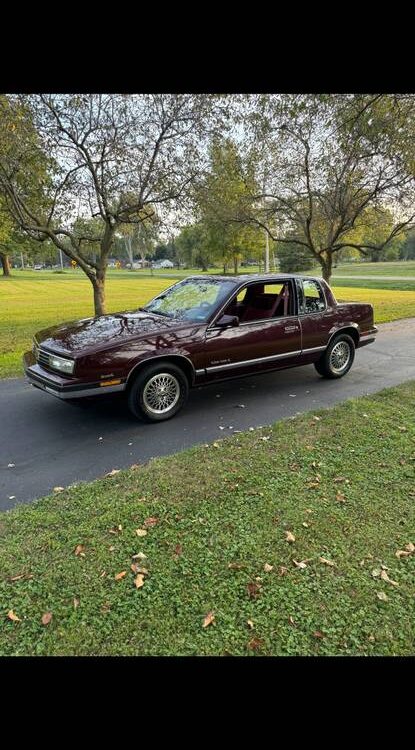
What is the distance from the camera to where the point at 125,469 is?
389 centimetres

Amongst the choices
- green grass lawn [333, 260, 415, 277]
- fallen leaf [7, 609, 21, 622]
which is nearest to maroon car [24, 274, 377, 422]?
fallen leaf [7, 609, 21, 622]

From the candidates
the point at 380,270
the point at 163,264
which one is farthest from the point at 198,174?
the point at 163,264

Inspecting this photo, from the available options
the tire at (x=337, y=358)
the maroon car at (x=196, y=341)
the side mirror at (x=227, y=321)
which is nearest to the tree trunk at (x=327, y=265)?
the maroon car at (x=196, y=341)

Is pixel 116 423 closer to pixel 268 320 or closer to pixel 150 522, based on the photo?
pixel 150 522

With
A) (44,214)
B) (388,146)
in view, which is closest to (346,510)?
(388,146)

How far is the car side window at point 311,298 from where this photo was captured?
20.3 feet

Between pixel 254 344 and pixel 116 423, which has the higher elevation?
pixel 254 344

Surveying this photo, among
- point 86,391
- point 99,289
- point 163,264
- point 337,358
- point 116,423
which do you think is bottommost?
point 116,423

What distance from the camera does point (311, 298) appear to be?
636cm

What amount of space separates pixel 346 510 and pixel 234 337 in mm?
2655

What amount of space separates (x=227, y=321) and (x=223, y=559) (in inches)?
125

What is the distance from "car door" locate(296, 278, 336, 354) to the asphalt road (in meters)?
0.70

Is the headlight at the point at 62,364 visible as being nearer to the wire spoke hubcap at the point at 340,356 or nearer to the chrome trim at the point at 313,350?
the chrome trim at the point at 313,350
